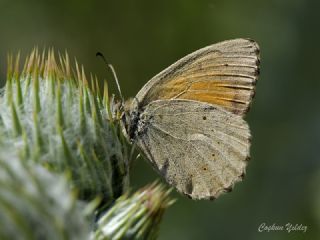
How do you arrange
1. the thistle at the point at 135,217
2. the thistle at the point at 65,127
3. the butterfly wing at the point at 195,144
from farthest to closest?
the butterfly wing at the point at 195,144
the thistle at the point at 65,127
the thistle at the point at 135,217

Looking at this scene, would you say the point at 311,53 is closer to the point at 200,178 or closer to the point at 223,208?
the point at 223,208

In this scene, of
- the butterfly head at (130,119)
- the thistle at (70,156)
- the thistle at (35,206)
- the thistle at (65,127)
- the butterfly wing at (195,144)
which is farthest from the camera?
the butterfly wing at (195,144)

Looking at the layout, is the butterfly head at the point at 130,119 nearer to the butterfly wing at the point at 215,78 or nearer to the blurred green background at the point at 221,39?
the butterfly wing at the point at 215,78

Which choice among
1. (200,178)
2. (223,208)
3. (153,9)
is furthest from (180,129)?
(153,9)

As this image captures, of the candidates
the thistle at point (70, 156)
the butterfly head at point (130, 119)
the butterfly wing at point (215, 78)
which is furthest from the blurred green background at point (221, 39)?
the thistle at point (70, 156)

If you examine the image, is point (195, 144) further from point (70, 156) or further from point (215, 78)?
point (70, 156)

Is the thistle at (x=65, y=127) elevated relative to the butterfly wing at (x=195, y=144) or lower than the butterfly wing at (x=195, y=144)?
elevated

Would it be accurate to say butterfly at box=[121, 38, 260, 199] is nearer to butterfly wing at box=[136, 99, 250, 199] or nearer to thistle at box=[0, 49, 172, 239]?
butterfly wing at box=[136, 99, 250, 199]
